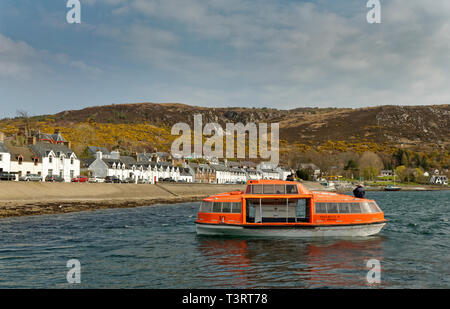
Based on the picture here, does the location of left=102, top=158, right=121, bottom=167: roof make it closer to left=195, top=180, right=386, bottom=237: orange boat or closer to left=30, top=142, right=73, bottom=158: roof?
left=30, top=142, right=73, bottom=158: roof

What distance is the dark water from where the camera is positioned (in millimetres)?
18344

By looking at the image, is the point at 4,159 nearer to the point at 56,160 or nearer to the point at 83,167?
the point at 56,160

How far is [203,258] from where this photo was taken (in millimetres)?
23719

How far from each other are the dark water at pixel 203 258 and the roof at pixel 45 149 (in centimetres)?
5062

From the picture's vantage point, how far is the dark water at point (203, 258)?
60.2ft

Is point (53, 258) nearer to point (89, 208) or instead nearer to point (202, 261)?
point (202, 261)

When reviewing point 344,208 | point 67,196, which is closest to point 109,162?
point 67,196

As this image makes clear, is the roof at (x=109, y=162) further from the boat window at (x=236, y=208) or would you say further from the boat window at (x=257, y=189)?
the boat window at (x=257, y=189)

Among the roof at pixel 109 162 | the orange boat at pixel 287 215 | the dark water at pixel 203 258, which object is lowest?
the dark water at pixel 203 258

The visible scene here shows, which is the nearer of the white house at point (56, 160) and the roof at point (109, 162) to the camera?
the white house at point (56, 160)

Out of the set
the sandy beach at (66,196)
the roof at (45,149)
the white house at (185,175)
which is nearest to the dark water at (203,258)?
the sandy beach at (66,196)

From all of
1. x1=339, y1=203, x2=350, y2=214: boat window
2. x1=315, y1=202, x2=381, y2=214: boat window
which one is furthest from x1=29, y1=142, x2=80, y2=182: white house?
x1=339, y1=203, x2=350, y2=214: boat window

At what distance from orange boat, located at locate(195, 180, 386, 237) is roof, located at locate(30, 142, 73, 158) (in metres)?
63.6
